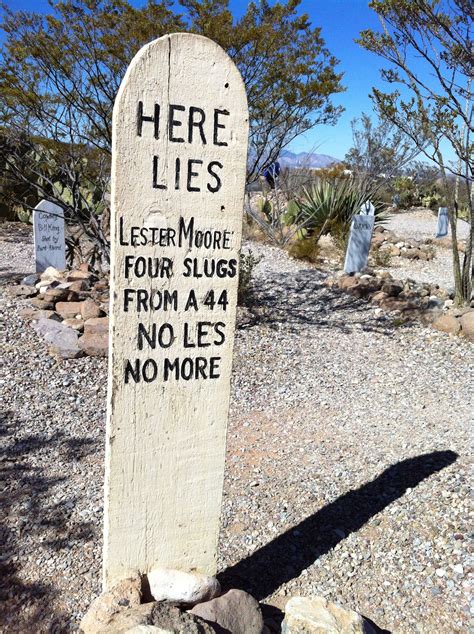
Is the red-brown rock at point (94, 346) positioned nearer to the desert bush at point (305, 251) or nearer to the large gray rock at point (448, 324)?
the large gray rock at point (448, 324)

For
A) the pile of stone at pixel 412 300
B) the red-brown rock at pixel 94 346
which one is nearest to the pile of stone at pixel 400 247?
the pile of stone at pixel 412 300

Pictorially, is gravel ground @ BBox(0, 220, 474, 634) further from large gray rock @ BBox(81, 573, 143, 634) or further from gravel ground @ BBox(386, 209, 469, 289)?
gravel ground @ BBox(386, 209, 469, 289)

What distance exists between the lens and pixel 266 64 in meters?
6.62

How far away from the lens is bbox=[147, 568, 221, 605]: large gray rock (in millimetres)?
2352

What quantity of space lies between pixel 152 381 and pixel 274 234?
10.4m

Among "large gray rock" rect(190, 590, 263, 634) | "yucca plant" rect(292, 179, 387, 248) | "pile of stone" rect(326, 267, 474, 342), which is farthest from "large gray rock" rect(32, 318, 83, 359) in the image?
"yucca plant" rect(292, 179, 387, 248)

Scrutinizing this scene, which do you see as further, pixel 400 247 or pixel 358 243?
pixel 400 247

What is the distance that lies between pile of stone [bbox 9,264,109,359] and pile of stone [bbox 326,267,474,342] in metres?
3.55

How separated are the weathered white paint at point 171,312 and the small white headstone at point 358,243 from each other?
23.3 ft

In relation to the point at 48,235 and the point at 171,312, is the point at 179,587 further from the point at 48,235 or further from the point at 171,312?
the point at 48,235

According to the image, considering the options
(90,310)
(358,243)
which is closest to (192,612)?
(90,310)

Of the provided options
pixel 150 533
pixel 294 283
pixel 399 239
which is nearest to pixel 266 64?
pixel 294 283

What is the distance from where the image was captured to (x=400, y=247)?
13078mm

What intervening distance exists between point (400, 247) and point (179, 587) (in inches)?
462
